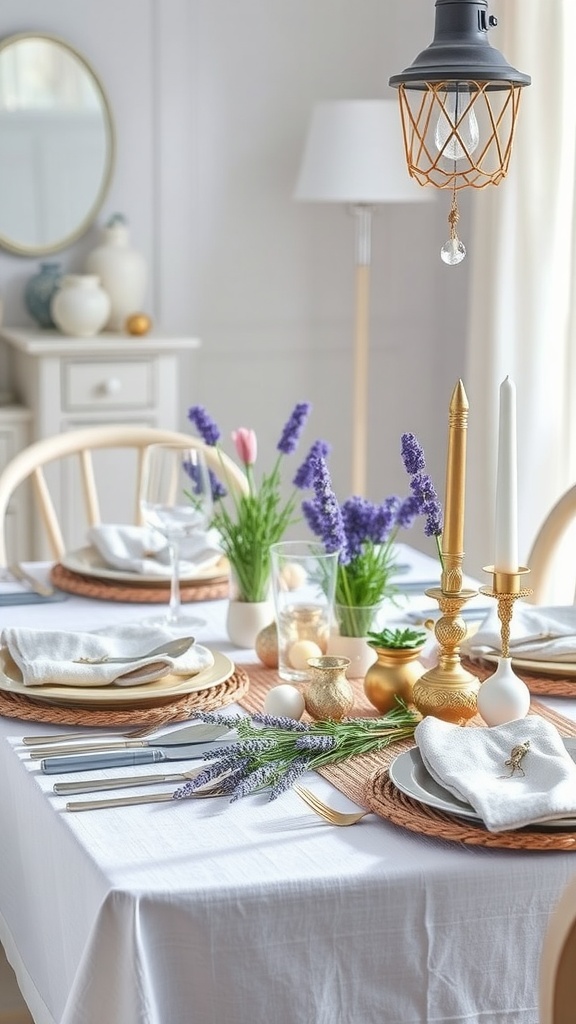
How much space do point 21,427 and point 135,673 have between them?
2305mm

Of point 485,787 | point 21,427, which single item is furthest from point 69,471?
point 485,787

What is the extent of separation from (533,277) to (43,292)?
134cm

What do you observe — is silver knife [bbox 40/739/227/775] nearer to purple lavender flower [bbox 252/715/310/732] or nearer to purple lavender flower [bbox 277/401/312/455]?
purple lavender flower [bbox 252/715/310/732]

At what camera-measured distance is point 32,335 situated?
3773 millimetres

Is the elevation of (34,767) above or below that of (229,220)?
below

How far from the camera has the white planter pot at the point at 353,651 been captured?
66.4 inches

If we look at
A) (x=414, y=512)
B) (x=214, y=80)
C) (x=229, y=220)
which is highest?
(x=214, y=80)

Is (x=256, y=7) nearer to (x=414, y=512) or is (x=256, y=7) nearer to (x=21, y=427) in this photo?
(x=21, y=427)

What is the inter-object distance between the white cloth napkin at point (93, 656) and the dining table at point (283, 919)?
0.90 ft

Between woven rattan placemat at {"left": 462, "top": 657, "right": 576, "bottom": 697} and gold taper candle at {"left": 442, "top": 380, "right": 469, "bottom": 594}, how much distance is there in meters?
0.26

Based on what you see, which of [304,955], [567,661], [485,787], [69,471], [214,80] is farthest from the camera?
[214,80]

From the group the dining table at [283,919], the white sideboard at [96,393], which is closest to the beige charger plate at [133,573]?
the dining table at [283,919]

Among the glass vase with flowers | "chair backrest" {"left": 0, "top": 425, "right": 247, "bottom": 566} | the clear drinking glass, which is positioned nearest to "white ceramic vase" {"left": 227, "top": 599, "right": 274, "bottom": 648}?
the glass vase with flowers

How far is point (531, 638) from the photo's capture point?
1.73 metres
